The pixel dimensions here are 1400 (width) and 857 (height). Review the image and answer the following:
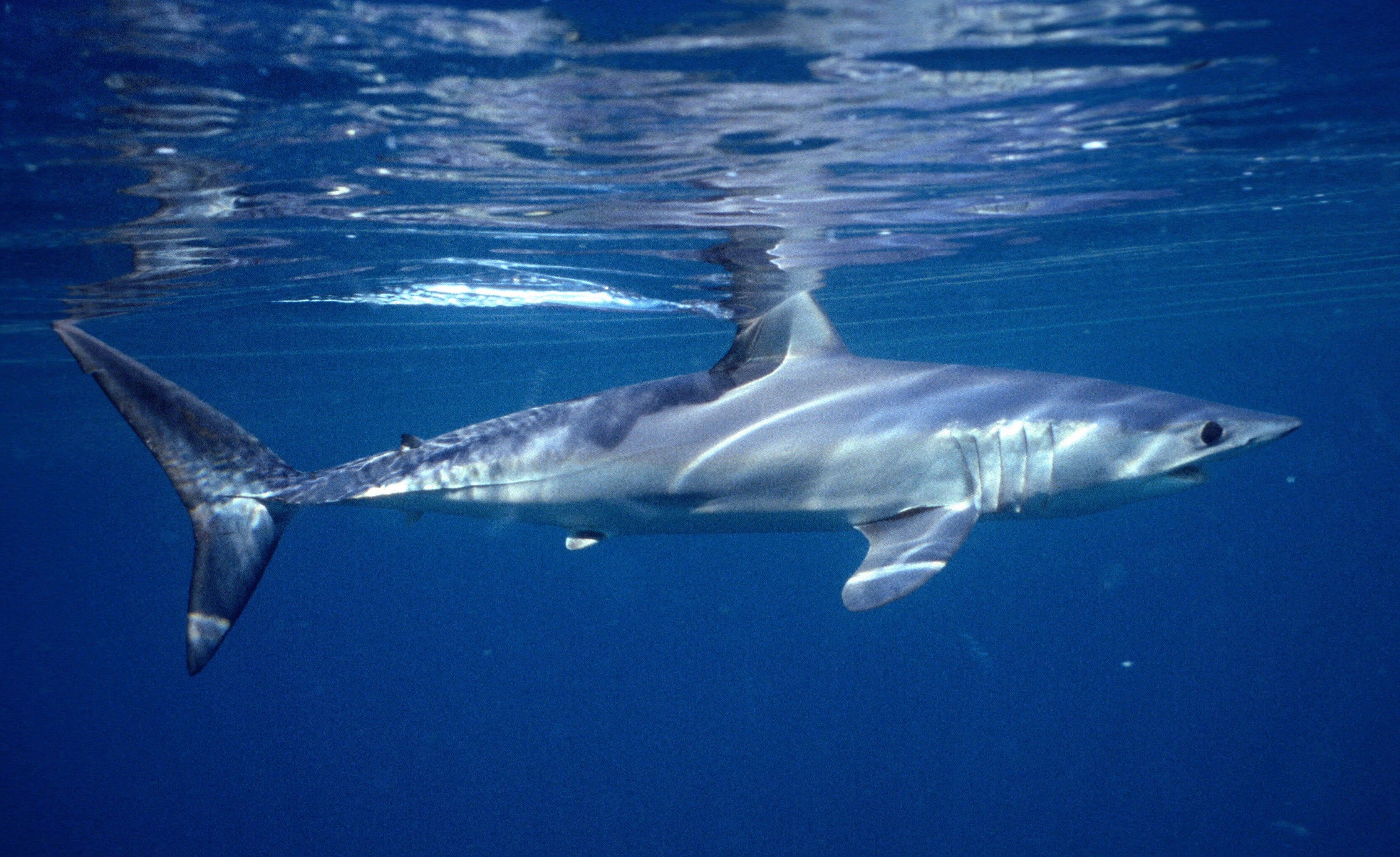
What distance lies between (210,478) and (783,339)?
4.50 m

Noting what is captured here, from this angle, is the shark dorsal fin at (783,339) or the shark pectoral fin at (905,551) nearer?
the shark pectoral fin at (905,551)

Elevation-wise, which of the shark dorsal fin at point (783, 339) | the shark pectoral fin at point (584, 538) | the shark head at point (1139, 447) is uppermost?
the shark dorsal fin at point (783, 339)

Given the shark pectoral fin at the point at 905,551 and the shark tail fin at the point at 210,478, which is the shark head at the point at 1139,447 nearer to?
the shark pectoral fin at the point at 905,551

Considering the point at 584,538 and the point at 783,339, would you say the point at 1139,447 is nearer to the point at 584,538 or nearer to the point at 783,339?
the point at 783,339

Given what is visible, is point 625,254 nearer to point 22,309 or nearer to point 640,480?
point 640,480

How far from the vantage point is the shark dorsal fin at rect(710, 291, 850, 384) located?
5.98m

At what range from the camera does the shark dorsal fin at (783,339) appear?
19.6 feet

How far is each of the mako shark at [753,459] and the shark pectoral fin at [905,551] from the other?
2 cm

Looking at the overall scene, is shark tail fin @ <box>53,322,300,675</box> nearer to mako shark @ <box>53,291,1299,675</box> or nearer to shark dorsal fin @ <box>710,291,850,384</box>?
mako shark @ <box>53,291,1299,675</box>

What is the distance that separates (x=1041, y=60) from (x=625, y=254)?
716cm

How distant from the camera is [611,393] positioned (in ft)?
18.8

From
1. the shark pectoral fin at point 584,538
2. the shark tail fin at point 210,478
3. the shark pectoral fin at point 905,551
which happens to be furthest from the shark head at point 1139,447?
the shark tail fin at point 210,478

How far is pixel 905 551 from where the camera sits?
464cm

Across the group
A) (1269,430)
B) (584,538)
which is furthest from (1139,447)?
(584,538)
